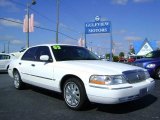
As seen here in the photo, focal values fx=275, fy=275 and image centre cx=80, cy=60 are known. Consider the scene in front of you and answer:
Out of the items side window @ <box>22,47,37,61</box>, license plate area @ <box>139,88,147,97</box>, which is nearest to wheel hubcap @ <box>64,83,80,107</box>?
license plate area @ <box>139,88,147,97</box>

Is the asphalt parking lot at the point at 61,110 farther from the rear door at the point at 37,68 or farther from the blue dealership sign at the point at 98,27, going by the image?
the blue dealership sign at the point at 98,27

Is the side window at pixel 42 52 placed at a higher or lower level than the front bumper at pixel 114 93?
higher

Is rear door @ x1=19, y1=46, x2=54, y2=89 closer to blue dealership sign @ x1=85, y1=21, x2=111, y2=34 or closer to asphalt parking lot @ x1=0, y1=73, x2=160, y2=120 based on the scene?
asphalt parking lot @ x1=0, y1=73, x2=160, y2=120

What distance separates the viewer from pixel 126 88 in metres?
5.64

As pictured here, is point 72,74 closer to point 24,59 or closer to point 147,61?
point 24,59

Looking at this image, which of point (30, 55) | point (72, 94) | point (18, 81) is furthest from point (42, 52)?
point (72, 94)

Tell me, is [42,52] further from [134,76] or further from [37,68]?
[134,76]

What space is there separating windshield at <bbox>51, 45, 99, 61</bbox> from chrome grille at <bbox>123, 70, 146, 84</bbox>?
5.69ft

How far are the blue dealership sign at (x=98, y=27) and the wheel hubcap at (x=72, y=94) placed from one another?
22.9m

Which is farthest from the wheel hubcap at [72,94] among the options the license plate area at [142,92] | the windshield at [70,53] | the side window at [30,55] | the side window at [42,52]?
the side window at [30,55]

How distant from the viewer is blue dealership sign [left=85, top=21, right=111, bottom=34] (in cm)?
2900

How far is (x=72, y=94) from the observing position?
249 inches

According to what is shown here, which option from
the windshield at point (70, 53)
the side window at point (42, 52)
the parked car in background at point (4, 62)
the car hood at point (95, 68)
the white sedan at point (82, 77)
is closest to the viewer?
the white sedan at point (82, 77)

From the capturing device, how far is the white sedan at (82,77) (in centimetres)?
566
